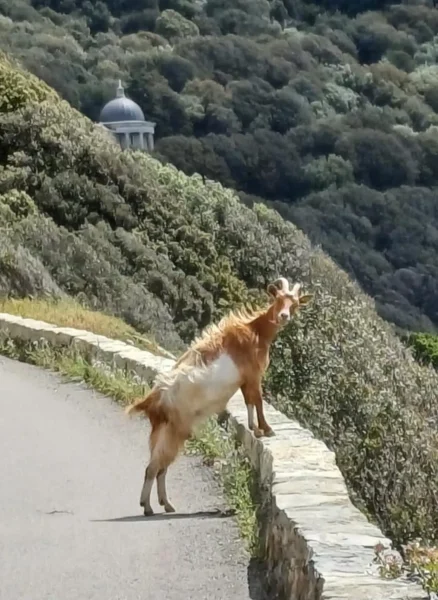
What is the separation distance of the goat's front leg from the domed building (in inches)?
2099

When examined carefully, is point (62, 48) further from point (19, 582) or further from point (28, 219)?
point (19, 582)

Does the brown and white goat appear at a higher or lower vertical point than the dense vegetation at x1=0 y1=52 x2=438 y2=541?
higher

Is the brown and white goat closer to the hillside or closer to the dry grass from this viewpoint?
the dry grass

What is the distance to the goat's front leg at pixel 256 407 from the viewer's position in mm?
8305

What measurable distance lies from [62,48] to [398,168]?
20235 mm

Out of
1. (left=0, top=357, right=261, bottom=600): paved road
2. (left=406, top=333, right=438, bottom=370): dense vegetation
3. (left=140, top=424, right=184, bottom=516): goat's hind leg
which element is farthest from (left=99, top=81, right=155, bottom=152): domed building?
(left=140, top=424, right=184, bottom=516): goat's hind leg

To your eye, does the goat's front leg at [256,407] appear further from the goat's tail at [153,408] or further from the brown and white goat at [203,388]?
the goat's tail at [153,408]

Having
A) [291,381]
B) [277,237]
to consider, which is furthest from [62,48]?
[291,381]

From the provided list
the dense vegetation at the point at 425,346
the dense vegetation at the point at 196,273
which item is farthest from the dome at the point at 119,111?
the dense vegetation at the point at 196,273

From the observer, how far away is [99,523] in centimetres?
800

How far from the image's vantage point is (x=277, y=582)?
644cm

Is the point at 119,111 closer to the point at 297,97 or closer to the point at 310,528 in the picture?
the point at 297,97

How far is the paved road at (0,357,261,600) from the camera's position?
6746mm

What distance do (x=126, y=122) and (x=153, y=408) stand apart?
5570cm
